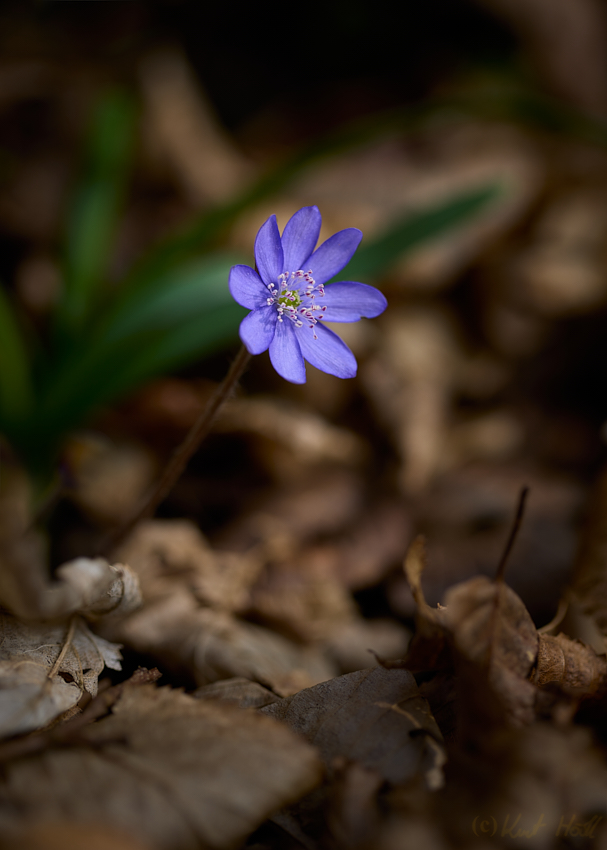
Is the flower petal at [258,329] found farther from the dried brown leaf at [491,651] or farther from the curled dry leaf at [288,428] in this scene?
the curled dry leaf at [288,428]

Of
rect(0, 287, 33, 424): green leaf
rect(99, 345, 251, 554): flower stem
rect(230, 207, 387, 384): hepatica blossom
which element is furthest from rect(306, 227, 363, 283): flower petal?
rect(0, 287, 33, 424): green leaf

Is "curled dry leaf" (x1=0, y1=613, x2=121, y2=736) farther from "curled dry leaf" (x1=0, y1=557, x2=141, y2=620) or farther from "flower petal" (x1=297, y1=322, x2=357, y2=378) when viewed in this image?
"flower petal" (x1=297, y1=322, x2=357, y2=378)

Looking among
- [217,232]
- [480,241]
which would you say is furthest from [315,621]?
[480,241]

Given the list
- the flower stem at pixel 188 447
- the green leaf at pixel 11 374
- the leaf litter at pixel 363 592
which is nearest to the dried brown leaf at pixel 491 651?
the leaf litter at pixel 363 592

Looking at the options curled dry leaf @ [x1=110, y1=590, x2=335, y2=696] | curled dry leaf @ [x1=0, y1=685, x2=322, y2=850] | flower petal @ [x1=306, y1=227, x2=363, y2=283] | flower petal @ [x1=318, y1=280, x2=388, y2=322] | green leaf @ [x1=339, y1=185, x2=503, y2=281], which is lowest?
curled dry leaf @ [x1=110, y1=590, x2=335, y2=696]

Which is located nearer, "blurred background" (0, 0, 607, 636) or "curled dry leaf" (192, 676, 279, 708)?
"curled dry leaf" (192, 676, 279, 708)

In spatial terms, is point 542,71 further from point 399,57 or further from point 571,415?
point 571,415

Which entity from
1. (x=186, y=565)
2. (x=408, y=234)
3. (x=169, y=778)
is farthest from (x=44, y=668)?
(x=408, y=234)
